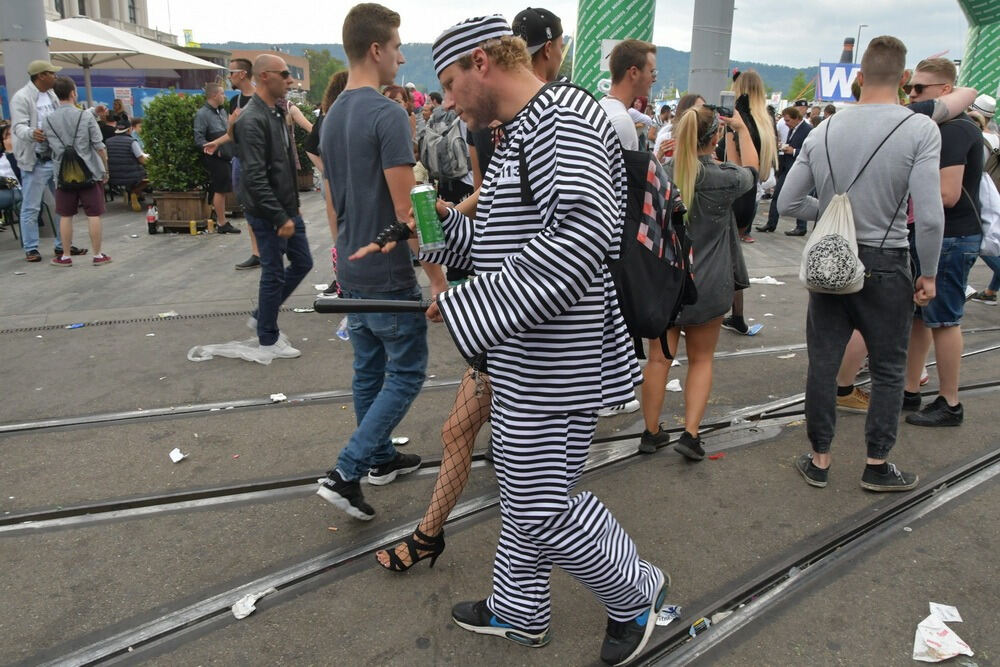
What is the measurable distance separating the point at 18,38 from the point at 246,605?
389 inches

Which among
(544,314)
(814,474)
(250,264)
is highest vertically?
(544,314)

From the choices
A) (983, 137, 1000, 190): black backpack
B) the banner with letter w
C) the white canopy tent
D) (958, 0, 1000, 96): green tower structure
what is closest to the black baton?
(983, 137, 1000, 190): black backpack

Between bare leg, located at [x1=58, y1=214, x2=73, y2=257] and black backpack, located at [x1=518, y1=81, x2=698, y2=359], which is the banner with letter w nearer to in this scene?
bare leg, located at [x1=58, y1=214, x2=73, y2=257]

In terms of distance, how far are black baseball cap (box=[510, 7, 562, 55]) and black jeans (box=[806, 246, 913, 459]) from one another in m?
1.78

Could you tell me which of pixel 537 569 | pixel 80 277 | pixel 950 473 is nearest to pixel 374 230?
pixel 537 569

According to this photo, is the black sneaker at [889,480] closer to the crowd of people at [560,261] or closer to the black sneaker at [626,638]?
the crowd of people at [560,261]

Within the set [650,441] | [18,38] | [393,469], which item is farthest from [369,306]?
[18,38]

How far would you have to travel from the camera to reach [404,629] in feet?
8.76

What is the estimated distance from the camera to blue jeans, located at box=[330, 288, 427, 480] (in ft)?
10.5

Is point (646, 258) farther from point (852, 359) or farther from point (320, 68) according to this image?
point (320, 68)

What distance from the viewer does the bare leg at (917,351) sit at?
4551 mm

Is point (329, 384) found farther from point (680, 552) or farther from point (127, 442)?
point (680, 552)

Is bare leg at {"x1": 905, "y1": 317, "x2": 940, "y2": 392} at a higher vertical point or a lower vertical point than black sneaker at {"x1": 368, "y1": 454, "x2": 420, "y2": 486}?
higher

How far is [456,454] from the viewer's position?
9.70 ft
